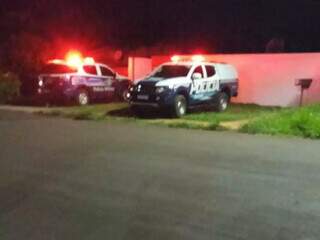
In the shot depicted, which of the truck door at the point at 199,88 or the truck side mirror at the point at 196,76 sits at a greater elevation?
the truck side mirror at the point at 196,76

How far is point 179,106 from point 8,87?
956 centimetres

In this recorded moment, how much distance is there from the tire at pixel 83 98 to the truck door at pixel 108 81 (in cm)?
104

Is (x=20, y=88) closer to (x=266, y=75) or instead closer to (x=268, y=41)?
(x=266, y=75)

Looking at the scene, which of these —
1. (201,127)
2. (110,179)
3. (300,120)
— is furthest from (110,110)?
(110,179)

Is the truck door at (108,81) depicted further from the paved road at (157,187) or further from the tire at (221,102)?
the paved road at (157,187)

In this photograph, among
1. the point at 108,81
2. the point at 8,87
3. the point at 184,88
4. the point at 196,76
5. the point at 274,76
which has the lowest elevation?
the point at 8,87

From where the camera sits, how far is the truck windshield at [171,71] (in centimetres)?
2153

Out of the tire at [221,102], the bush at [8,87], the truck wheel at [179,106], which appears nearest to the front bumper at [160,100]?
the truck wheel at [179,106]

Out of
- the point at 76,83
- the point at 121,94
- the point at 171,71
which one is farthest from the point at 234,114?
the point at 121,94

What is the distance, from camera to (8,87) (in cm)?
2745

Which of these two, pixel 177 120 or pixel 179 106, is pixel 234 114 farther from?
pixel 177 120

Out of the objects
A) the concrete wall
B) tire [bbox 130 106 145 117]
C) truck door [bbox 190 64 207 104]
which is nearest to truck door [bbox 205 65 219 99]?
truck door [bbox 190 64 207 104]

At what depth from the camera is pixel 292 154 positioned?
12.8m

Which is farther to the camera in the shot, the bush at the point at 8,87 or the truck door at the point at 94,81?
the bush at the point at 8,87
